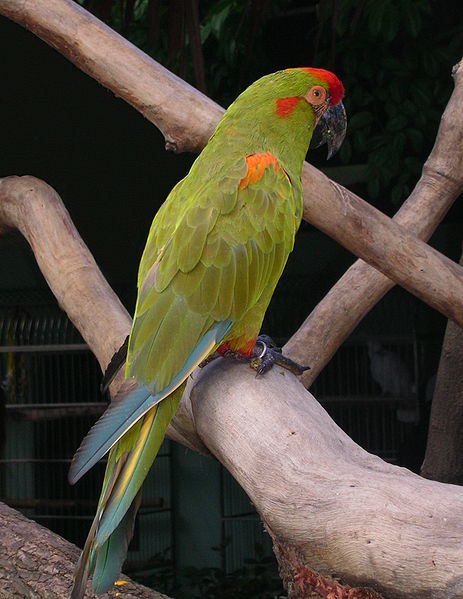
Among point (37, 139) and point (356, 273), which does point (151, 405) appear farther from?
point (37, 139)

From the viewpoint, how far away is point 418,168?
2875mm

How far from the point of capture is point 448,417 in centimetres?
195

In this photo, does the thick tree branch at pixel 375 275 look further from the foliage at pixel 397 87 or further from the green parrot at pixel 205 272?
the foliage at pixel 397 87

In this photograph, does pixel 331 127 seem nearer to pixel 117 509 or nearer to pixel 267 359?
pixel 267 359

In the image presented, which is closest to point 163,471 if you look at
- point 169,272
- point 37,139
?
point 37,139

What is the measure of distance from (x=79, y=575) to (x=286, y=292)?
7.20 feet

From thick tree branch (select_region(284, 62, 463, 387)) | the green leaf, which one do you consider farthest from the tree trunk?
the green leaf

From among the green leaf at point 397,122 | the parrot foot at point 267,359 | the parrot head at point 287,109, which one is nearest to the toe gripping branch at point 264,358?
the parrot foot at point 267,359

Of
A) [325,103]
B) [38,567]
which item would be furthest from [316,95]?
[38,567]

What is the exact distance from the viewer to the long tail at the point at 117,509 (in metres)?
0.89

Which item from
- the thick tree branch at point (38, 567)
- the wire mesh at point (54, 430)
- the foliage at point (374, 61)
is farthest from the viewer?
the wire mesh at point (54, 430)

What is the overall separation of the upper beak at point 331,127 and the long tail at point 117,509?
61 cm

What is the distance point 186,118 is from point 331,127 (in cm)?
24

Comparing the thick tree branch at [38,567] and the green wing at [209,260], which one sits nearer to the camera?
the green wing at [209,260]
